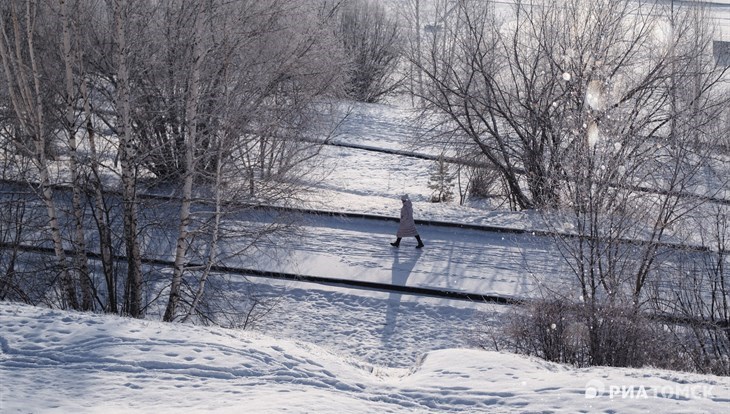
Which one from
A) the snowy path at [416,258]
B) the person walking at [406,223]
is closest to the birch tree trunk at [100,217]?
the snowy path at [416,258]

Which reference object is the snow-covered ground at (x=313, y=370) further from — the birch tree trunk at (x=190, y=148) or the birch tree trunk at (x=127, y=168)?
the birch tree trunk at (x=127, y=168)

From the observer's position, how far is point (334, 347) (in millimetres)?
10805

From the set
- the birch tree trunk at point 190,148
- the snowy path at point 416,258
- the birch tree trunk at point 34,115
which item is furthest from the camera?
the snowy path at point 416,258

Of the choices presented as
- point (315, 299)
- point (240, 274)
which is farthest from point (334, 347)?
point (240, 274)

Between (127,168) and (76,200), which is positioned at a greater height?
(127,168)

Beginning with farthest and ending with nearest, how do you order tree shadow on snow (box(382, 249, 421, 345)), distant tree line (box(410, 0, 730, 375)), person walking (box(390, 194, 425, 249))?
1. person walking (box(390, 194, 425, 249))
2. tree shadow on snow (box(382, 249, 421, 345))
3. distant tree line (box(410, 0, 730, 375))

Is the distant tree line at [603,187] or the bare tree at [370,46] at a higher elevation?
the bare tree at [370,46]

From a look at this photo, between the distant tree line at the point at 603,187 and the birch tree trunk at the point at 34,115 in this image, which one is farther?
A: the birch tree trunk at the point at 34,115

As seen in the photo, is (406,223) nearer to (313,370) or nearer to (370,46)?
(313,370)

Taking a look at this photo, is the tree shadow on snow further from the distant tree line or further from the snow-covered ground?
the distant tree line

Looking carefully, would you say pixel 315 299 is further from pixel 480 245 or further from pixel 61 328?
pixel 61 328

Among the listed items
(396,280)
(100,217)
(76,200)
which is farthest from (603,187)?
(76,200)

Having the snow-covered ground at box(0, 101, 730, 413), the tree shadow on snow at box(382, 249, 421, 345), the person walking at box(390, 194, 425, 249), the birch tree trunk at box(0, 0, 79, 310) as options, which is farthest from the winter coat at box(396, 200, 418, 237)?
the birch tree trunk at box(0, 0, 79, 310)

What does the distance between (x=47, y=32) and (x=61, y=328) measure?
26.0 ft
